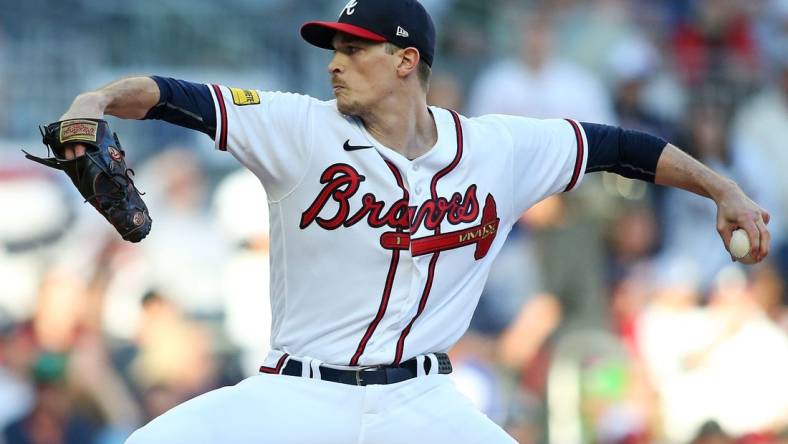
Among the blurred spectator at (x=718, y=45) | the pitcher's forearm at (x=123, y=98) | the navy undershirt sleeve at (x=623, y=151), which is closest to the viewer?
the pitcher's forearm at (x=123, y=98)

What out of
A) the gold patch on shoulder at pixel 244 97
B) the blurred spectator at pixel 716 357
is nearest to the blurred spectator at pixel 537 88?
the blurred spectator at pixel 716 357

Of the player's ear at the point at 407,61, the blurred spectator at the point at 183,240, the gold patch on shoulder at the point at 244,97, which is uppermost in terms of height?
the player's ear at the point at 407,61

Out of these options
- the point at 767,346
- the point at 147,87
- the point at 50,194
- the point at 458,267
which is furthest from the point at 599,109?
the point at 147,87

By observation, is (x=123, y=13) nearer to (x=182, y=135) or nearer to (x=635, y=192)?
(x=182, y=135)

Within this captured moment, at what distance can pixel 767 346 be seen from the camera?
32.1ft

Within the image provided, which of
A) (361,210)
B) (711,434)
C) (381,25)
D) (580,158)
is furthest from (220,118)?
(711,434)

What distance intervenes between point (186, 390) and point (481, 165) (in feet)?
14.1

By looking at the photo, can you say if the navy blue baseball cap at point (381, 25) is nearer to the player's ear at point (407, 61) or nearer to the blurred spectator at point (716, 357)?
the player's ear at point (407, 61)

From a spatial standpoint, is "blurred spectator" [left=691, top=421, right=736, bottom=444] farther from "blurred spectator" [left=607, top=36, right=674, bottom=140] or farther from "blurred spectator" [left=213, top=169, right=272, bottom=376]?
"blurred spectator" [left=213, top=169, right=272, bottom=376]

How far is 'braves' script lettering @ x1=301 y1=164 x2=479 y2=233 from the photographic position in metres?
4.77

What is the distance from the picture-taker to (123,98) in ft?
14.3

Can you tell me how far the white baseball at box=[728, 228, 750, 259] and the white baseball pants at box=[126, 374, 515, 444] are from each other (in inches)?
40.7

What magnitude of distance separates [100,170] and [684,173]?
7.28ft

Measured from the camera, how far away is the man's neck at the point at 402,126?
16.3ft
